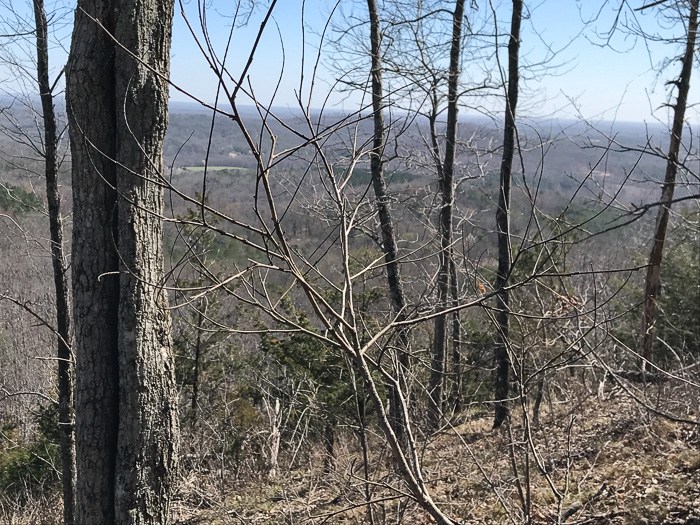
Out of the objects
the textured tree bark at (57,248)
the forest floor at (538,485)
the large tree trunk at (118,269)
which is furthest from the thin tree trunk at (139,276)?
the textured tree bark at (57,248)

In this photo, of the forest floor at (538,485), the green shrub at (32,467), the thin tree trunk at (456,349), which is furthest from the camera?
the green shrub at (32,467)

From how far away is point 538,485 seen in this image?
561 cm

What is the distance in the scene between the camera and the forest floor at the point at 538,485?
4453 mm

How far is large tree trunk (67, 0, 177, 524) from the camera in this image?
10.8 feet

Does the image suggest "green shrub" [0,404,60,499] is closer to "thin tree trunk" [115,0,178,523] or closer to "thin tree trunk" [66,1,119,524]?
"thin tree trunk" [66,1,119,524]

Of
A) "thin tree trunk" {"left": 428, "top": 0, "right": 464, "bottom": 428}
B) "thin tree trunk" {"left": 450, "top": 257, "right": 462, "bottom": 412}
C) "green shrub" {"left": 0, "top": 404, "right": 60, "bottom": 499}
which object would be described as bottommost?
"green shrub" {"left": 0, "top": 404, "right": 60, "bottom": 499}

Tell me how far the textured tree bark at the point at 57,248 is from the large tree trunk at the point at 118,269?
2321mm

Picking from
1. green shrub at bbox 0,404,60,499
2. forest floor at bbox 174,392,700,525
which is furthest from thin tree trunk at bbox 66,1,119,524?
green shrub at bbox 0,404,60,499

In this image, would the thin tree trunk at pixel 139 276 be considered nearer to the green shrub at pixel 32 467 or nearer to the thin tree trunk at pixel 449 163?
the thin tree trunk at pixel 449 163

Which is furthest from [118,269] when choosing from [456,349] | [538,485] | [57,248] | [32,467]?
[32,467]

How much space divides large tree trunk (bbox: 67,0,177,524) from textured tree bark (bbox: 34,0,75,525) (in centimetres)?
232

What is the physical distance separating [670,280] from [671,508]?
11.2m

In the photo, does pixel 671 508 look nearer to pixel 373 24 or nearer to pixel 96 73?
pixel 96 73

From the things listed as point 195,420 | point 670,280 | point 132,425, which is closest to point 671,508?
point 132,425
